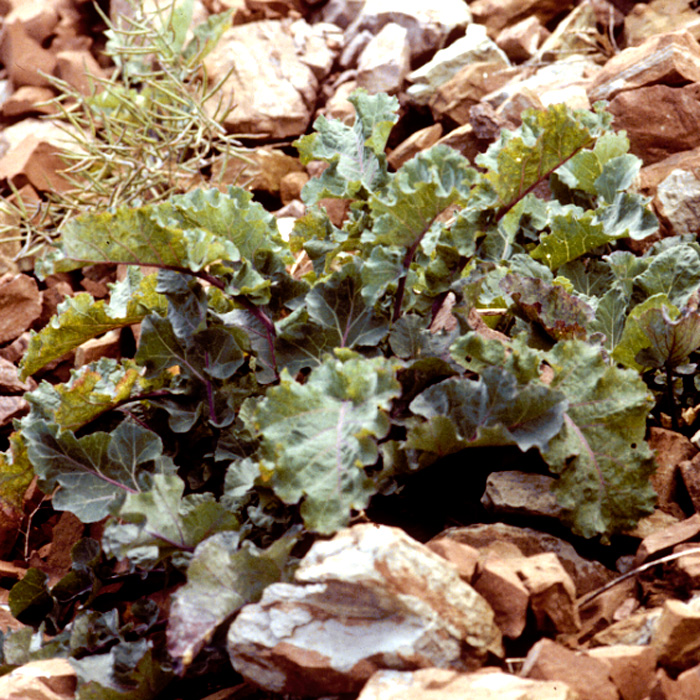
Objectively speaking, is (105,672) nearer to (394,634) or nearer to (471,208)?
(394,634)

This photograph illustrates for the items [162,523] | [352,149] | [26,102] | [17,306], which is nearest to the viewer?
[162,523]

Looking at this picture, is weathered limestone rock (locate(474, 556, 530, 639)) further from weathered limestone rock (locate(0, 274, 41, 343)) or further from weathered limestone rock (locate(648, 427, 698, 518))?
weathered limestone rock (locate(0, 274, 41, 343))

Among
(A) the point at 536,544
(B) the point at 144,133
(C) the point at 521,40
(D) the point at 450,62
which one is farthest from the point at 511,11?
(A) the point at 536,544

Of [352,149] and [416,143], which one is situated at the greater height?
[352,149]

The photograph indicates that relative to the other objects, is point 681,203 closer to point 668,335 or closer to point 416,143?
point 668,335

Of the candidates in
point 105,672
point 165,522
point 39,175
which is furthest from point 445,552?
point 39,175

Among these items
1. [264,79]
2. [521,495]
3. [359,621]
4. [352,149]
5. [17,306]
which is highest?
[352,149]
